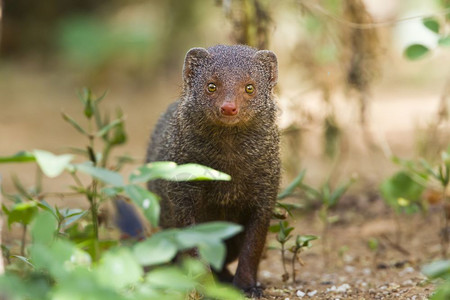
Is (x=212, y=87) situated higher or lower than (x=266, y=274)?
higher

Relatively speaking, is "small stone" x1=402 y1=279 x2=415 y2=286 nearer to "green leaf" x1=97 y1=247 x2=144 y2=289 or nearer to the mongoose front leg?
the mongoose front leg

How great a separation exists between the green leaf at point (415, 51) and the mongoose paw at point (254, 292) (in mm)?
1433

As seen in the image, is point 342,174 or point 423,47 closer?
point 423,47

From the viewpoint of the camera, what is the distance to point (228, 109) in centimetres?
263

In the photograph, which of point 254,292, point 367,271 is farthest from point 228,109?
point 367,271

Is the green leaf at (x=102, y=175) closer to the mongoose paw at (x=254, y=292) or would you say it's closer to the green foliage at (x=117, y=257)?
the green foliage at (x=117, y=257)

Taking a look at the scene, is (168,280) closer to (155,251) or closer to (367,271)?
(155,251)

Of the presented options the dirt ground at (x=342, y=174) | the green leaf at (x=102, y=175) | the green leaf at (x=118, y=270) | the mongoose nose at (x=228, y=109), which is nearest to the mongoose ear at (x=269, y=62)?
the mongoose nose at (x=228, y=109)

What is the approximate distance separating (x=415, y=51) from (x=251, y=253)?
1.35 metres

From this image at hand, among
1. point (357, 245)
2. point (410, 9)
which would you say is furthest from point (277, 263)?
point (410, 9)

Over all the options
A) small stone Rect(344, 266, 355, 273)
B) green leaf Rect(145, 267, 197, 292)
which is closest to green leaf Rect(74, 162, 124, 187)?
green leaf Rect(145, 267, 197, 292)

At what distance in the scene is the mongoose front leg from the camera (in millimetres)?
2863

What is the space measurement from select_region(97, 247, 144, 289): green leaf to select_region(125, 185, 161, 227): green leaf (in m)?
0.16

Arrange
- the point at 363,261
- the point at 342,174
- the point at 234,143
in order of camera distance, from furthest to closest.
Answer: the point at 342,174, the point at 363,261, the point at 234,143
